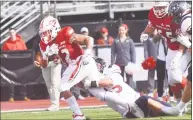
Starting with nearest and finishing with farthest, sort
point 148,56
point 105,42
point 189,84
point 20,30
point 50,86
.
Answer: point 189,84 → point 50,86 → point 148,56 → point 105,42 → point 20,30

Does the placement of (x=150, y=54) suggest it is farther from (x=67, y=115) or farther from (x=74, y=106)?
(x=74, y=106)

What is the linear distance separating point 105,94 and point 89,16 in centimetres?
1089

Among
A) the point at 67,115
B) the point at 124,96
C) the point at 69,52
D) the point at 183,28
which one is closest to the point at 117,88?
the point at 124,96

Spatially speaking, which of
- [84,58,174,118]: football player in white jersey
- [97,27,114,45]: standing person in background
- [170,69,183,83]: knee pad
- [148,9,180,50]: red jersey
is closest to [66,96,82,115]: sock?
[84,58,174,118]: football player in white jersey

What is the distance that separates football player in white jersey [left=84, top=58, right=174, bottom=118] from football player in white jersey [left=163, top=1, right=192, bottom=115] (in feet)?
0.65

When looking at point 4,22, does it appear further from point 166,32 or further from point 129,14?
point 166,32

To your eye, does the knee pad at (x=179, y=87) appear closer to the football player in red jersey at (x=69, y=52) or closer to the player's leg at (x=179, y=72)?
the player's leg at (x=179, y=72)

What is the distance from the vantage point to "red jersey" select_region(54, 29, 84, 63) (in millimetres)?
9031

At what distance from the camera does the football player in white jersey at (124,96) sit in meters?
8.69

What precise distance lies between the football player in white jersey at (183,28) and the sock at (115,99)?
1.83 feet

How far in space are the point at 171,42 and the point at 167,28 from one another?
0.24 m

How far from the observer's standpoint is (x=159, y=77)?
12367mm

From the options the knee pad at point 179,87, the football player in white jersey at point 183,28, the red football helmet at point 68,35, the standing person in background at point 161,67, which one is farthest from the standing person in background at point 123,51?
the red football helmet at point 68,35

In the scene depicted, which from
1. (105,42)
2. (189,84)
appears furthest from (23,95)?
(189,84)
